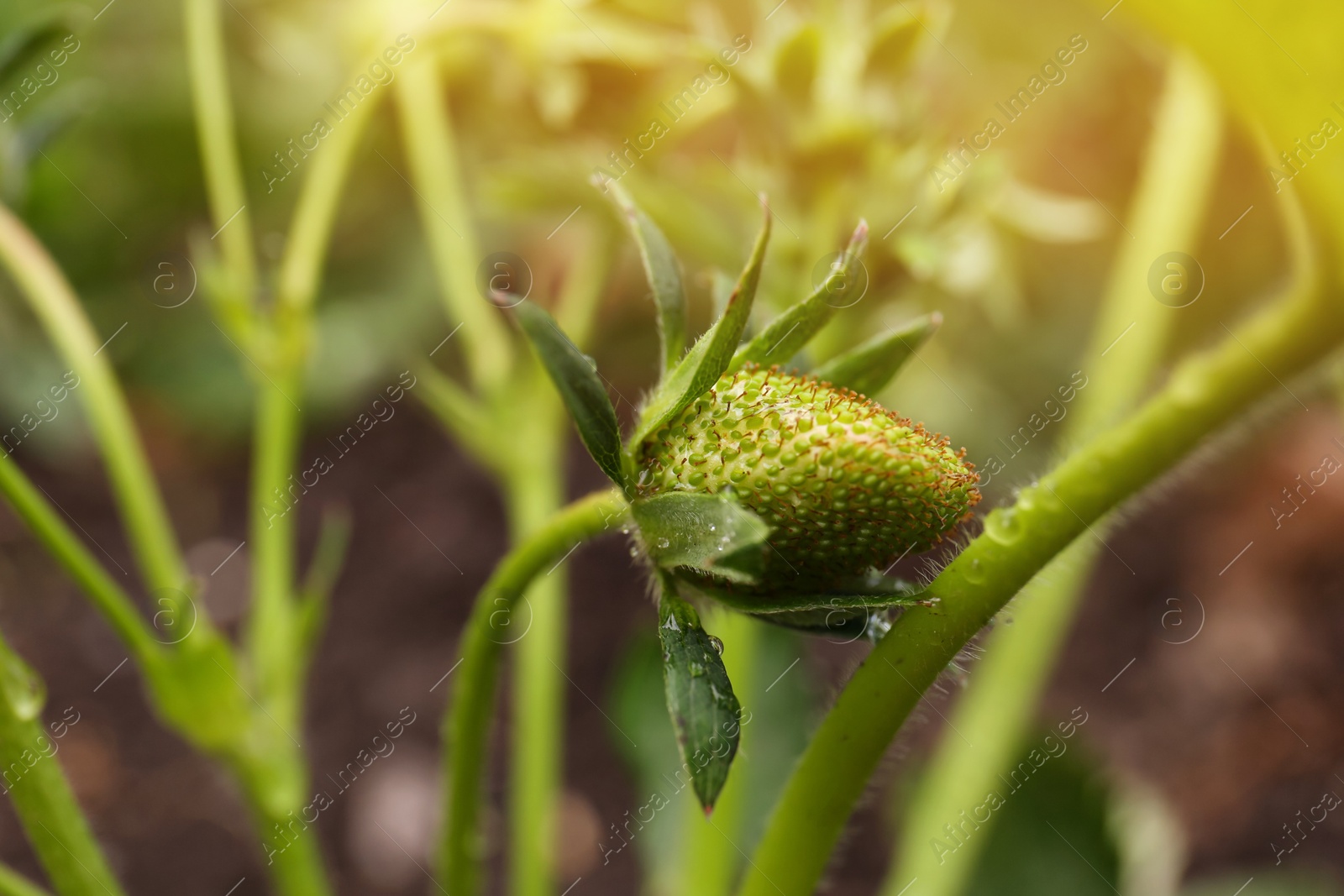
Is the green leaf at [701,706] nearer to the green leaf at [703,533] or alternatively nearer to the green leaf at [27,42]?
the green leaf at [703,533]

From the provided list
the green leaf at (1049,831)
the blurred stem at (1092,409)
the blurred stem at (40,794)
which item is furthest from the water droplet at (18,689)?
the green leaf at (1049,831)

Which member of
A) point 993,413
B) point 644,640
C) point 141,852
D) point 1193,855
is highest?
point 141,852

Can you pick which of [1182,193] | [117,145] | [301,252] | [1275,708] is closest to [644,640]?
[301,252]

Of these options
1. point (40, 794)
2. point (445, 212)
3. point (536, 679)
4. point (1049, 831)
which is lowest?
point (1049, 831)

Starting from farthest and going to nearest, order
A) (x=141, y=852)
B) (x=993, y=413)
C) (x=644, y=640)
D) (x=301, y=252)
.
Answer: (x=993, y=413)
(x=141, y=852)
(x=644, y=640)
(x=301, y=252)

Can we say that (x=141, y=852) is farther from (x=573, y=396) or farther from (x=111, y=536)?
(x=573, y=396)

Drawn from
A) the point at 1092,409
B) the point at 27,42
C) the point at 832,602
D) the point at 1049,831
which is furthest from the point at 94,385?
the point at 1049,831

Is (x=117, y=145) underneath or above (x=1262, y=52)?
above

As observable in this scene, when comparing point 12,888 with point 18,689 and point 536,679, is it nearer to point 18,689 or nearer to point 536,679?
point 18,689
